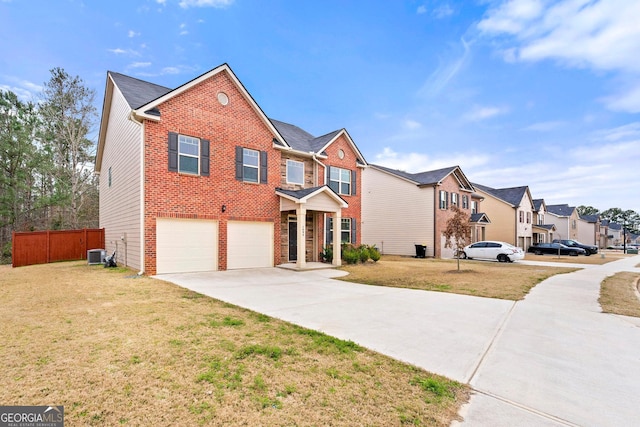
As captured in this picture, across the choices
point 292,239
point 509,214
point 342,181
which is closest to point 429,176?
point 342,181

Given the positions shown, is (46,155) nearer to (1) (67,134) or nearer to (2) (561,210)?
(1) (67,134)

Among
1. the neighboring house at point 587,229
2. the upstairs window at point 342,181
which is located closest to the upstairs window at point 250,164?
the upstairs window at point 342,181

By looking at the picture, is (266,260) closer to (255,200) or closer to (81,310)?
(255,200)

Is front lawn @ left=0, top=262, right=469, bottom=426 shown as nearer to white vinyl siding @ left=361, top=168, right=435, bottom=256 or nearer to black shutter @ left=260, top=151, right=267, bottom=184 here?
black shutter @ left=260, top=151, right=267, bottom=184

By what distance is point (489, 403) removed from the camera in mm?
2879

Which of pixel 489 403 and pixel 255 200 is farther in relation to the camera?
pixel 255 200

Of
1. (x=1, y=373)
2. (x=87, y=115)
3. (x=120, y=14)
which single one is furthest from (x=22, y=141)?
(x=1, y=373)

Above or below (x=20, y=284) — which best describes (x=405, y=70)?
above

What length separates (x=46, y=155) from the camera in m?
22.2

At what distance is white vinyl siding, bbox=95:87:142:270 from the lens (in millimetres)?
11148

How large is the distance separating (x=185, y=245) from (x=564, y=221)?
5536 cm

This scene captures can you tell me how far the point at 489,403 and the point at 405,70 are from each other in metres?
18.6

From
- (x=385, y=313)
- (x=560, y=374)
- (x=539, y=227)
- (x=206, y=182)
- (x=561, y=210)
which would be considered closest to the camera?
(x=560, y=374)

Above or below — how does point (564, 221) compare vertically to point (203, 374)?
above
